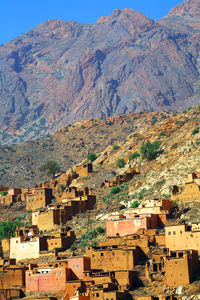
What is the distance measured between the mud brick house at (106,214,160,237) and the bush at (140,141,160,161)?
2694 centimetres

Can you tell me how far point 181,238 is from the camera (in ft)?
206

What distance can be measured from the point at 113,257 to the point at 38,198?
3388 cm

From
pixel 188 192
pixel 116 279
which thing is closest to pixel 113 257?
pixel 116 279

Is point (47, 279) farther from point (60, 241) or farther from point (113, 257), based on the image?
point (60, 241)

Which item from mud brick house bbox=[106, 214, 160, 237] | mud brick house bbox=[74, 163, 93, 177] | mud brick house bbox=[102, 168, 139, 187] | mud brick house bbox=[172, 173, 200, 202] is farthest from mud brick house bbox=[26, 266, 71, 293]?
mud brick house bbox=[74, 163, 93, 177]

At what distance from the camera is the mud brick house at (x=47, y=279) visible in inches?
2493

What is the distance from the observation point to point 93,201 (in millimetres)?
86812

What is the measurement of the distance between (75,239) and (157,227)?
341 inches

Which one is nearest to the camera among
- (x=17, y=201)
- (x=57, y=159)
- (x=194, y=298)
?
(x=194, y=298)

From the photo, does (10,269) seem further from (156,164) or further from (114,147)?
(114,147)

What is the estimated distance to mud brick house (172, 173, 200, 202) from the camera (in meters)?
74.2

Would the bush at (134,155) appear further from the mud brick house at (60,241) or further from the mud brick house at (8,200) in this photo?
the mud brick house at (60,241)

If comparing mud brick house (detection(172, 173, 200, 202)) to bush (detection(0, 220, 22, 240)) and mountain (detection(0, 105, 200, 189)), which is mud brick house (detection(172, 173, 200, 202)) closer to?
mountain (detection(0, 105, 200, 189))

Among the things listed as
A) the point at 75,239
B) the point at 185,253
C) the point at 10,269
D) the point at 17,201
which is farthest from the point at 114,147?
the point at 185,253
